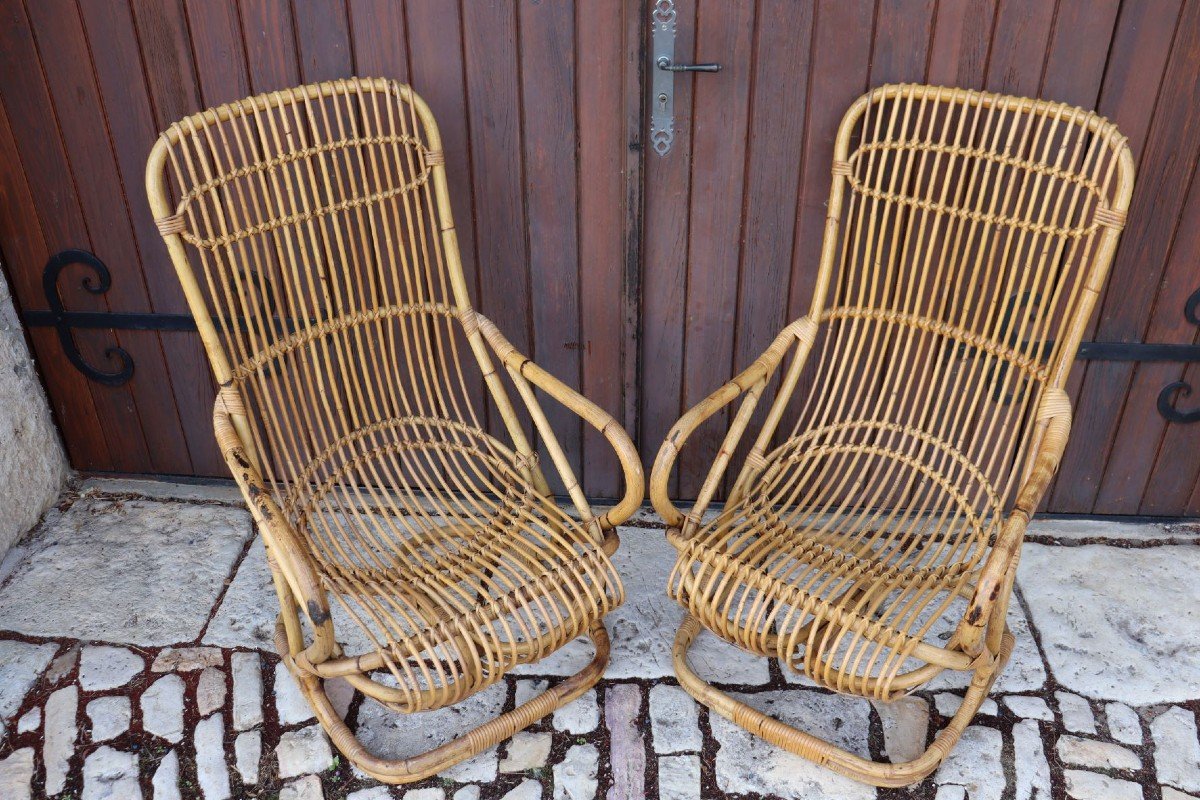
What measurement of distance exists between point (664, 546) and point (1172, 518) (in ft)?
4.47

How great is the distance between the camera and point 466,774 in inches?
73.9

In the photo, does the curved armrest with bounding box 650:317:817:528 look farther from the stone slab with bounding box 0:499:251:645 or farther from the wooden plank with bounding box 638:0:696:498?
the stone slab with bounding box 0:499:251:645

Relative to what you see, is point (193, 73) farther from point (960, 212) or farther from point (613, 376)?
point (960, 212)

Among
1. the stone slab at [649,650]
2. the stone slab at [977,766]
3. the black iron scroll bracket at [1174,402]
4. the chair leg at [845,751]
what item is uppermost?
the black iron scroll bracket at [1174,402]

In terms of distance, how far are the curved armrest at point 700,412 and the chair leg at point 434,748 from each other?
0.27 m

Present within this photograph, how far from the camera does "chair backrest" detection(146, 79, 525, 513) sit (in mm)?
1825

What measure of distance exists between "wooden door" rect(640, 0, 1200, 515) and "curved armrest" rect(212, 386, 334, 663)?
994mm

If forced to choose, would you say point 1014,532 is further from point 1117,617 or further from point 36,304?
point 36,304

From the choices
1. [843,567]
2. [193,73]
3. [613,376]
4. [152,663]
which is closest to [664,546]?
[613,376]

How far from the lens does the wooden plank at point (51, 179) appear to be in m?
2.13

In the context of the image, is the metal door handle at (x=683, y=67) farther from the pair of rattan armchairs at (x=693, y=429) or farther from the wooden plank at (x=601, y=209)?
the pair of rattan armchairs at (x=693, y=429)

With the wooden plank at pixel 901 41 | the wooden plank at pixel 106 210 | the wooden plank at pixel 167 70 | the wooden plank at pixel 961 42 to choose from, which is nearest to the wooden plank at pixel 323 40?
the wooden plank at pixel 167 70

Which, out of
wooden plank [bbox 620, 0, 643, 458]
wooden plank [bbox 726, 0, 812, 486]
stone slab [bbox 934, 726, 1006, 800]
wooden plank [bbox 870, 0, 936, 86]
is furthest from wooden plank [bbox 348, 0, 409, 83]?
stone slab [bbox 934, 726, 1006, 800]

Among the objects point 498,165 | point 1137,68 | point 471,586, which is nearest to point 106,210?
point 498,165
